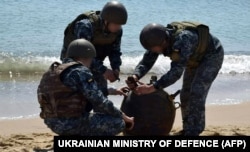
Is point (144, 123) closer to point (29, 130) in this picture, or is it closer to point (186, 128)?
point (186, 128)

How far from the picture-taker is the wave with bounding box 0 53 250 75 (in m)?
13.0

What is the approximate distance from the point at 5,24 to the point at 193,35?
11982mm

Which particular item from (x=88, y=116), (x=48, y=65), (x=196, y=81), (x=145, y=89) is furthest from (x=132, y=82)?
(x=48, y=65)

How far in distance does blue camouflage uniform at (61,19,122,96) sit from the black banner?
921 millimetres

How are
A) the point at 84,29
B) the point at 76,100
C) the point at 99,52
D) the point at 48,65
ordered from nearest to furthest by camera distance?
the point at 76,100, the point at 84,29, the point at 99,52, the point at 48,65

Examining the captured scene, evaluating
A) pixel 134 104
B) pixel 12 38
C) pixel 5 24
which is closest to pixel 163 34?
pixel 134 104

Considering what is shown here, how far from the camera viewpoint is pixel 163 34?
248 inches

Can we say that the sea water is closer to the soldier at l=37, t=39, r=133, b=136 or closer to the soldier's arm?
the soldier's arm

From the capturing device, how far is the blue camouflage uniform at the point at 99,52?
6648 mm

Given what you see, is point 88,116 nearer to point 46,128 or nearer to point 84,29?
point 84,29

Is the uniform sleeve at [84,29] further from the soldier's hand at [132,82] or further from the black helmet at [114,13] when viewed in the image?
the soldier's hand at [132,82]

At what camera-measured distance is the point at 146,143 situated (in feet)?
19.1

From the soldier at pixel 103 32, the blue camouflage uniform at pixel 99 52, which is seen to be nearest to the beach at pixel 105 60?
the blue camouflage uniform at pixel 99 52

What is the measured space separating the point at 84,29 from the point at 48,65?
283 inches
